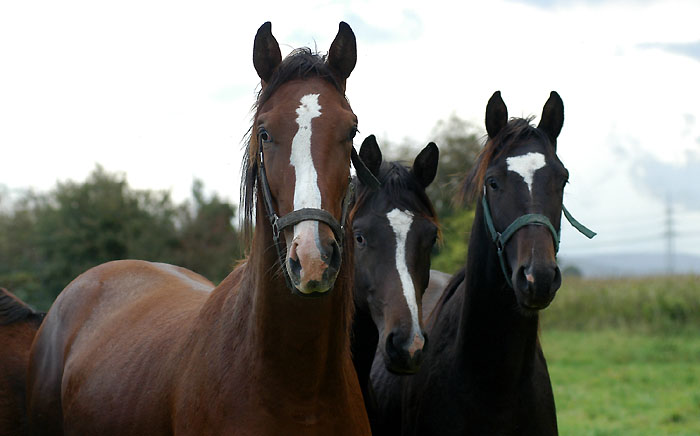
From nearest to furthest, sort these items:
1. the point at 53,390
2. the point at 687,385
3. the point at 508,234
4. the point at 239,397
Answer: the point at 239,397, the point at 508,234, the point at 53,390, the point at 687,385

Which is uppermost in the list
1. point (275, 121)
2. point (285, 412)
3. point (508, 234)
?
point (275, 121)

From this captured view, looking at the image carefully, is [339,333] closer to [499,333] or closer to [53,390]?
[499,333]

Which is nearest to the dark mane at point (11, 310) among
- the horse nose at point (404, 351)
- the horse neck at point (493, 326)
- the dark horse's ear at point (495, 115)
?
the horse nose at point (404, 351)

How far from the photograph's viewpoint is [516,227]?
369cm

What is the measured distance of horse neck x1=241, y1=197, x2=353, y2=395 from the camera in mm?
2832

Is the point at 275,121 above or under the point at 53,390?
above

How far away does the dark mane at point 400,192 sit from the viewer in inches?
161

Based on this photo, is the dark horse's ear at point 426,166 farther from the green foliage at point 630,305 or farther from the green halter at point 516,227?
the green foliage at point 630,305

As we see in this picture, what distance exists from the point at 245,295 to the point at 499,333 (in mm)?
1626

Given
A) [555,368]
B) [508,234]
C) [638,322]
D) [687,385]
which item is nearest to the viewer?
[508,234]

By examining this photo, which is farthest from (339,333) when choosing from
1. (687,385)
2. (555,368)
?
(555,368)

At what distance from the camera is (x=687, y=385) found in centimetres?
1098

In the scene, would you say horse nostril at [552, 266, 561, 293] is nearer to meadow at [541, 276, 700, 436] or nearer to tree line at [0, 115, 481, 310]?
meadow at [541, 276, 700, 436]

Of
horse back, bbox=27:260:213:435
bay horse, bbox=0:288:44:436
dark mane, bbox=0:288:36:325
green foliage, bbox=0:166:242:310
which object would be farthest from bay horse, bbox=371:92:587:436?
green foliage, bbox=0:166:242:310
